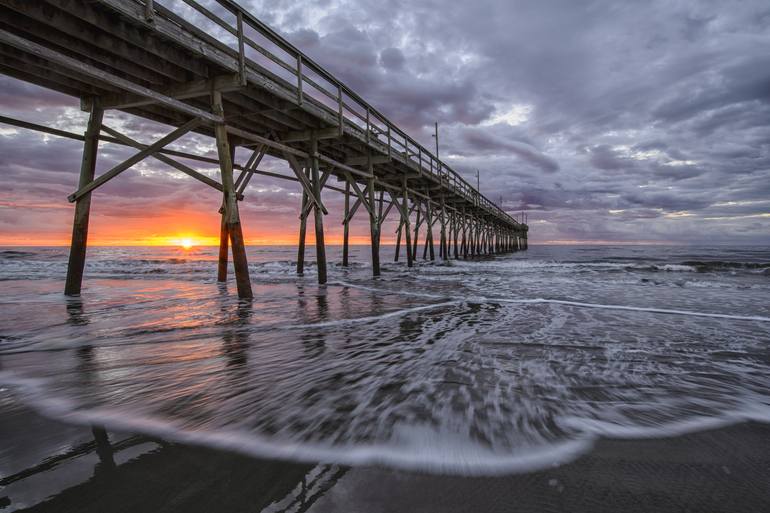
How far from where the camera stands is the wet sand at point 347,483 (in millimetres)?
1248

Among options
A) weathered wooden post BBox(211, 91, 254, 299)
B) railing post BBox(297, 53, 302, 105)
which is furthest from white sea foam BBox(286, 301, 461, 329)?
railing post BBox(297, 53, 302, 105)

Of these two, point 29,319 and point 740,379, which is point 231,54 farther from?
point 740,379

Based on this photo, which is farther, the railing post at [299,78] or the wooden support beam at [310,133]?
the wooden support beam at [310,133]

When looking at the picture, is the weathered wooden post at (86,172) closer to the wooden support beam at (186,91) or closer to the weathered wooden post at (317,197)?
the wooden support beam at (186,91)

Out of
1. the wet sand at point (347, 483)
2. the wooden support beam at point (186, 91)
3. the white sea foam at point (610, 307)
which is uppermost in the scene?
the wooden support beam at point (186, 91)

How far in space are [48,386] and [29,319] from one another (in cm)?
377

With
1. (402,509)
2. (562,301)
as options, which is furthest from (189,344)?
(562,301)

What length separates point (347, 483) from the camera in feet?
4.53

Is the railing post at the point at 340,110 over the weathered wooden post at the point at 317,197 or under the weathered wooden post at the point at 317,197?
over

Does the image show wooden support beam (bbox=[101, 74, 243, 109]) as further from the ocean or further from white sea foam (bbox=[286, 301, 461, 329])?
white sea foam (bbox=[286, 301, 461, 329])

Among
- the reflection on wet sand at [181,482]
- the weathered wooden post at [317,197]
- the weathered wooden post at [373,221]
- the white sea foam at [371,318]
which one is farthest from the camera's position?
the weathered wooden post at [373,221]

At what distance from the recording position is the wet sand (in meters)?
1.25

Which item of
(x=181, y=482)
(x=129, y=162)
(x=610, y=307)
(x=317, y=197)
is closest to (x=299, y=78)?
(x=317, y=197)

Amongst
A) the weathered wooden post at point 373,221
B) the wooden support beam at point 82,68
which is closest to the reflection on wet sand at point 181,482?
the wooden support beam at point 82,68
